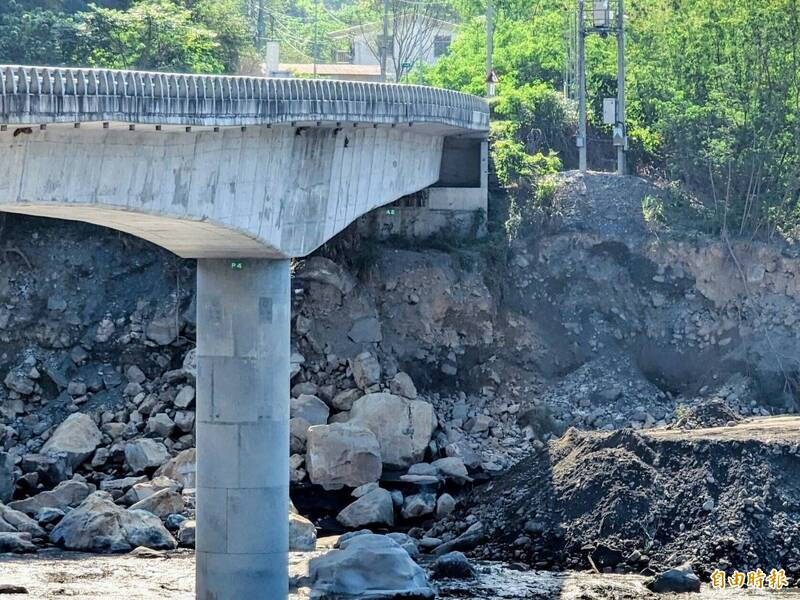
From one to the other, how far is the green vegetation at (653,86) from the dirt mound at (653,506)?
16.1 metres

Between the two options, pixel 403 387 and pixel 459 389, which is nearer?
pixel 403 387

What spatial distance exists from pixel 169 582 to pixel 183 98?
37.2 feet

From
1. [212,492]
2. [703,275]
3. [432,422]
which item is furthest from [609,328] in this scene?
[212,492]

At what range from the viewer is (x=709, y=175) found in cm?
6494

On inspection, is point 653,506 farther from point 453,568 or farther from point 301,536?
point 301,536

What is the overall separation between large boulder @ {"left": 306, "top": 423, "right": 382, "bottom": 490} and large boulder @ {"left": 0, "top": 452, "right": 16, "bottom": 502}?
751 cm

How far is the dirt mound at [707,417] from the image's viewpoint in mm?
52969

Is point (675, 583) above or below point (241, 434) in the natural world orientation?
below

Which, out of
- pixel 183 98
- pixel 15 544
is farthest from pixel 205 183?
pixel 15 544

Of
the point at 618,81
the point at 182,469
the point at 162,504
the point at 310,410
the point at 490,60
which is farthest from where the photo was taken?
the point at 490,60

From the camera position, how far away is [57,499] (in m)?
49.1

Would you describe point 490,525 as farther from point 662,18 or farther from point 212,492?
point 662,18

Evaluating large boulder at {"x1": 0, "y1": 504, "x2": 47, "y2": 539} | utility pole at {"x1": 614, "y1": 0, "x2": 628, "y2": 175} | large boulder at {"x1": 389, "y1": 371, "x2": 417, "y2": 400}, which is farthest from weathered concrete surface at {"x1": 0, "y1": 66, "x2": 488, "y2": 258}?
utility pole at {"x1": 614, "y1": 0, "x2": 628, "y2": 175}

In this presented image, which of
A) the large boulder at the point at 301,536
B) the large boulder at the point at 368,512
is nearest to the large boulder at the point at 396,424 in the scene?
the large boulder at the point at 368,512
